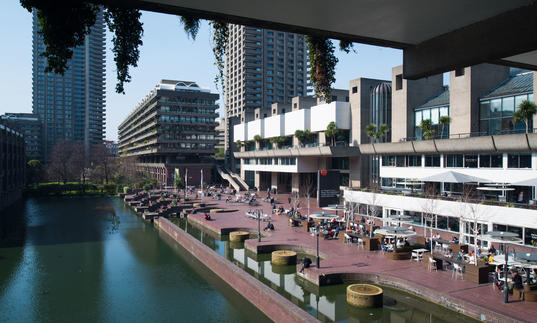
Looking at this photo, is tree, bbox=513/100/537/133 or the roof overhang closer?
the roof overhang

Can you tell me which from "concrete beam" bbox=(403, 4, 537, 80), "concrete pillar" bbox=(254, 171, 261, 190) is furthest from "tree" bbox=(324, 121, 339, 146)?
"concrete beam" bbox=(403, 4, 537, 80)

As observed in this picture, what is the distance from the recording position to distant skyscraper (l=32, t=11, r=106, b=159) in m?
165

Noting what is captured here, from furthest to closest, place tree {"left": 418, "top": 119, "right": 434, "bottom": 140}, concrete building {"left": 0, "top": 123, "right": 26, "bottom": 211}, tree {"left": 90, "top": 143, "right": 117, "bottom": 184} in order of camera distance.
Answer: tree {"left": 90, "top": 143, "right": 117, "bottom": 184}
concrete building {"left": 0, "top": 123, "right": 26, "bottom": 211}
tree {"left": 418, "top": 119, "right": 434, "bottom": 140}

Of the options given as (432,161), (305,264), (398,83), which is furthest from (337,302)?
(398,83)

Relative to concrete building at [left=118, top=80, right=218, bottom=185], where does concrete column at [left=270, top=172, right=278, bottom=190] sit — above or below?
below

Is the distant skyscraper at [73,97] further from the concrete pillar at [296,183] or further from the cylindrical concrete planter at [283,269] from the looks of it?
the cylindrical concrete planter at [283,269]

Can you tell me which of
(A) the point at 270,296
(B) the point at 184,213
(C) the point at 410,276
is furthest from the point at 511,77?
(B) the point at 184,213

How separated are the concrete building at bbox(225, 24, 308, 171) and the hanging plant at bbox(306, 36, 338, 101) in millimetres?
108669

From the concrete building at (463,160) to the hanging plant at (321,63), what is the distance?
66.5 ft

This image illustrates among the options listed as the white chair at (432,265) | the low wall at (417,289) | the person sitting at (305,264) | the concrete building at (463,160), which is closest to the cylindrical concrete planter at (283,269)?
the low wall at (417,289)

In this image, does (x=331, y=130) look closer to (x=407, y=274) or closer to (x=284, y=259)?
(x=284, y=259)

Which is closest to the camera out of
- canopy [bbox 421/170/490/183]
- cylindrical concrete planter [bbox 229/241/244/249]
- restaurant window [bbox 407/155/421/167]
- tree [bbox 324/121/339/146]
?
canopy [bbox 421/170/490/183]

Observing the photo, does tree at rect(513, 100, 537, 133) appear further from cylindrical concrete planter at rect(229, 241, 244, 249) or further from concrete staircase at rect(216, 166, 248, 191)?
concrete staircase at rect(216, 166, 248, 191)

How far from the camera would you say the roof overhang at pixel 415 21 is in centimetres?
488
